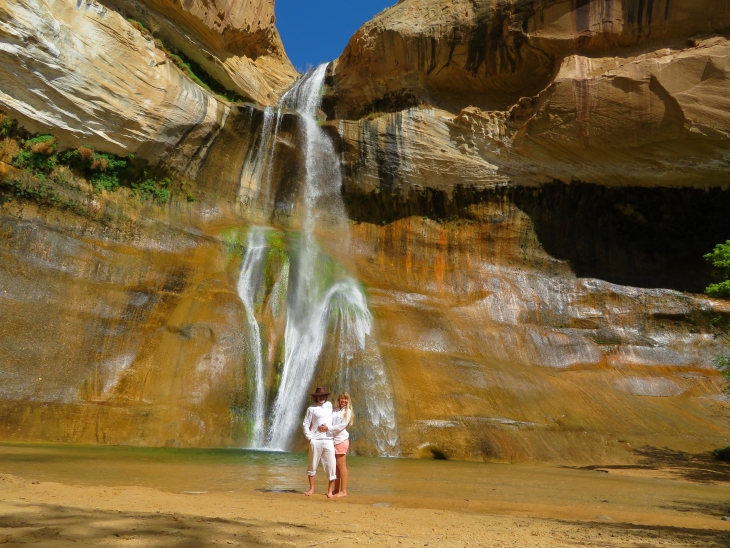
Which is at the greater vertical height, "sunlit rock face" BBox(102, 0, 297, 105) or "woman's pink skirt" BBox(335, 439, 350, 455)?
"sunlit rock face" BBox(102, 0, 297, 105)

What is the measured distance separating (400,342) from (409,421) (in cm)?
321


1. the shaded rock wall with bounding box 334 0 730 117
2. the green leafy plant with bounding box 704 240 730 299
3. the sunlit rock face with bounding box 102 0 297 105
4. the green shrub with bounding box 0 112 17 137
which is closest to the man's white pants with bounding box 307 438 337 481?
the green leafy plant with bounding box 704 240 730 299

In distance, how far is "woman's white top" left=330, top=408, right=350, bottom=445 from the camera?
7.27 meters

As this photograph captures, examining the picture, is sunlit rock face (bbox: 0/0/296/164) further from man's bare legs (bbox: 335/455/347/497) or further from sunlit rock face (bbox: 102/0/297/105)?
man's bare legs (bbox: 335/455/347/497)

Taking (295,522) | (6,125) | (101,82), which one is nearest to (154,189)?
(101,82)

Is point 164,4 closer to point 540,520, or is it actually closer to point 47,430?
point 47,430

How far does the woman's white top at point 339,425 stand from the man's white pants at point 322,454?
103mm

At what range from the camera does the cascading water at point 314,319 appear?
1402 centimetres

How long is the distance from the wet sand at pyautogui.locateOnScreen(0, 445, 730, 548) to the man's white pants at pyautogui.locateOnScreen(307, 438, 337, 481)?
37 centimetres

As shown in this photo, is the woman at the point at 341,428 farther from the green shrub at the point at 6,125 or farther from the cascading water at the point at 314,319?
the green shrub at the point at 6,125

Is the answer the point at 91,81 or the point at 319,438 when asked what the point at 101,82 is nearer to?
the point at 91,81

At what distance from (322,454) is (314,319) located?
9.88 m

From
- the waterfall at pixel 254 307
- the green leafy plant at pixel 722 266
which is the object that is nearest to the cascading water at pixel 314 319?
the waterfall at pixel 254 307

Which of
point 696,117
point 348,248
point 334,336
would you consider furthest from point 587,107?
point 334,336
